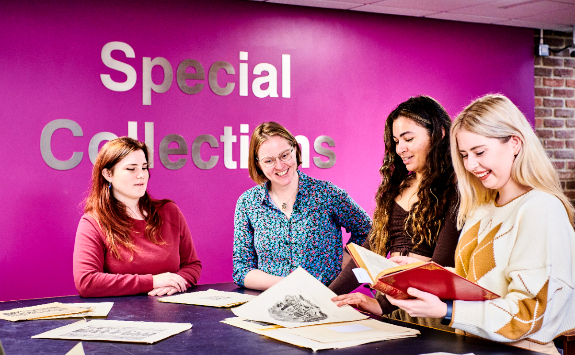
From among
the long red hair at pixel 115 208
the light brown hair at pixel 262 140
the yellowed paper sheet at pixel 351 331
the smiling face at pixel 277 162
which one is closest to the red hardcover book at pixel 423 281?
the yellowed paper sheet at pixel 351 331

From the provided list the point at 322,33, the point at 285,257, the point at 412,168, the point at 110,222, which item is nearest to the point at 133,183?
the point at 110,222

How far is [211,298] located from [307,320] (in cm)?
62

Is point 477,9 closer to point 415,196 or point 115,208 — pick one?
point 415,196

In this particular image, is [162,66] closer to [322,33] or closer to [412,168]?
[322,33]

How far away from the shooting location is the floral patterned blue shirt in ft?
8.88

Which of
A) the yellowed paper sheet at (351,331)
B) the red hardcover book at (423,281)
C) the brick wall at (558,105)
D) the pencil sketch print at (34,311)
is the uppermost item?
the brick wall at (558,105)

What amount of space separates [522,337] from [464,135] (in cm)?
57

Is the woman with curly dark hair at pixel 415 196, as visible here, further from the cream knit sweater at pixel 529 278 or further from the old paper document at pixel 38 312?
the old paper document at pixel 38 312

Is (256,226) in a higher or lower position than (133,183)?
lower

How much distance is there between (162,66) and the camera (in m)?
4.23

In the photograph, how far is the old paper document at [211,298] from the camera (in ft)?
6.92

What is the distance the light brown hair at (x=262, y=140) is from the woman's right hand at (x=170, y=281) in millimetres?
649

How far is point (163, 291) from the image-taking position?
2.40m

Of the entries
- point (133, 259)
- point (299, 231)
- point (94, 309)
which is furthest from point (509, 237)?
point (133, 259)
